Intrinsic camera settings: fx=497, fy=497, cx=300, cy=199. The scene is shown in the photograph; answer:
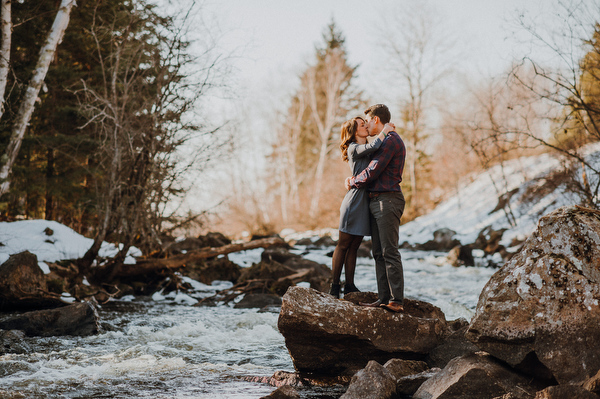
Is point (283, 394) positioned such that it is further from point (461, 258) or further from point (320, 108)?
point (320, 108)

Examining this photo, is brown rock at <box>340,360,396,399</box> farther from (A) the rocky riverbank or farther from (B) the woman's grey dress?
(B) the woman's grey dress

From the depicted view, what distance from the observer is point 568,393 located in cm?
343

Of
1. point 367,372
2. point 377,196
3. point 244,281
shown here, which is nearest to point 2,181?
point 244,281

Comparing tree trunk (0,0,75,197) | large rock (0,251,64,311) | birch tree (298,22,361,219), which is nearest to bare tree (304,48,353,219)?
birch tree (298,22,361,219)

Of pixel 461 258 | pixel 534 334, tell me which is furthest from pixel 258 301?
pixel 461 258

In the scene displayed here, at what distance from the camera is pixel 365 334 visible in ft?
16.9

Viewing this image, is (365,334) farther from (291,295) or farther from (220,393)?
(220,393)

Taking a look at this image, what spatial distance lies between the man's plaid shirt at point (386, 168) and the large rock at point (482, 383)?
196 cm

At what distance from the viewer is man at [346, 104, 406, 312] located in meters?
5.20

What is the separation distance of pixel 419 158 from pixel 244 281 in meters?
19.9

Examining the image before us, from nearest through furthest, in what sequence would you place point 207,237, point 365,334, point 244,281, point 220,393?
1. point 220,393
2. point 365,334
3. point 244,281
4. point 207,237

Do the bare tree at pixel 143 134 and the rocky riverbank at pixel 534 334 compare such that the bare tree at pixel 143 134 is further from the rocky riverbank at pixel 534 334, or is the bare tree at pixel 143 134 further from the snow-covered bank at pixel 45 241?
the rocky riverbank at pixel 534 334

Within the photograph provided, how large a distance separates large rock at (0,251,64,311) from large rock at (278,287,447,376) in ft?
17.6

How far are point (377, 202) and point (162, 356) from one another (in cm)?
326
